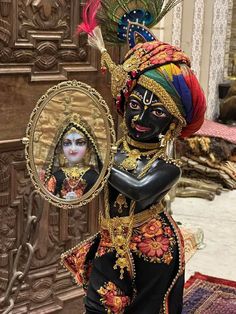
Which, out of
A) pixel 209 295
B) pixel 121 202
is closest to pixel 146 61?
pixel 121 202

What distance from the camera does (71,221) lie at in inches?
89.6

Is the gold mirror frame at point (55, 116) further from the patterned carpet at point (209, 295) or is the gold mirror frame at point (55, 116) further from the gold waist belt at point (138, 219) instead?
the patterned carpet at point (209, 295)

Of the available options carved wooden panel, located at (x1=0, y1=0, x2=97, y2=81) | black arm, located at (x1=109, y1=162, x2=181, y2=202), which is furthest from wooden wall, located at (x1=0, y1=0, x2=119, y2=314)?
black arm, located at (x1=109, y1=162, x2=181, y2=202)

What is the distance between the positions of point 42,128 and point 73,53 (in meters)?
0.65

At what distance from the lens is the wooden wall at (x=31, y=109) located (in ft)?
6.34

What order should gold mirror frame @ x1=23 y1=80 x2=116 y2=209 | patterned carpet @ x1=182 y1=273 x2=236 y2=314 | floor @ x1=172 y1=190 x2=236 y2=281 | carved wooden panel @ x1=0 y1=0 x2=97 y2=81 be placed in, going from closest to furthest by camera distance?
gold mirror frame @ x1=23 y1=80 x2=116 y2=209, carved wooden panel @ x1=0 y1=0 x2=97 y2=81, patterned carpet @ x1=182 y1=273 x2=236 y2=314, floor @ x1=172 y1=190 x2=236 y2=281

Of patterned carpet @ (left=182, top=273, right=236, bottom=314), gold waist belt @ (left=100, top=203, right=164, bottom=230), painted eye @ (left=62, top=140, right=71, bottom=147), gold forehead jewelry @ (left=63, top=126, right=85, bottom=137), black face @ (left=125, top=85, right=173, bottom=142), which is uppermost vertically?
black face @ (left=125, top=85, right=173, bottom=142)

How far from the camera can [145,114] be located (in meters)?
1.60

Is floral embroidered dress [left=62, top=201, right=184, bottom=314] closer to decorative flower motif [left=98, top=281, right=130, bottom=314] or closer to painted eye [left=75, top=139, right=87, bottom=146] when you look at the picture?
decorative flower motif [left=98, top=281, right=130, bottom=314]

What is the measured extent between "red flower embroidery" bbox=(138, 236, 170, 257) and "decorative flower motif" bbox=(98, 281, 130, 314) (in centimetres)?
15

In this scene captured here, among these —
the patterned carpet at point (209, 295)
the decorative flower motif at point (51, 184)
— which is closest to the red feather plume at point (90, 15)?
the decorative flower motif at point (51, 184)

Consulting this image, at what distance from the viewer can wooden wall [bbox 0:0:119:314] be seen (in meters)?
1.93

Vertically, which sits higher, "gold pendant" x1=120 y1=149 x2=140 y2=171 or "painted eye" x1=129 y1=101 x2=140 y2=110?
"painted eye" x1=129 y1=101 x2=140 y2=110

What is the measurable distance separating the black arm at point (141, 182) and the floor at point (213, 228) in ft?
5.21
